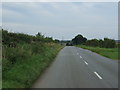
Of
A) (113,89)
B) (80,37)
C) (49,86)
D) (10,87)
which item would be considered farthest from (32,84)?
(80,37)

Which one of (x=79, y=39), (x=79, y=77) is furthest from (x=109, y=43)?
(x=79, y=39)

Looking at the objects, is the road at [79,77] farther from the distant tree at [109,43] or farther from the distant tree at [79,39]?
the distant tree at [79,39]

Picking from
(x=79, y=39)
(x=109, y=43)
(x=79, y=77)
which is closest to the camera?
(x=79, y=77)

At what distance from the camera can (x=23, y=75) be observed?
368 inches

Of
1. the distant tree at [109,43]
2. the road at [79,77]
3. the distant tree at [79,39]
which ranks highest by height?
the distant tree at [79,39]

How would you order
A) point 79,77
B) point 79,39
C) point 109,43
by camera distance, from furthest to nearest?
point 79,39 → point 109,43 → point 79,77

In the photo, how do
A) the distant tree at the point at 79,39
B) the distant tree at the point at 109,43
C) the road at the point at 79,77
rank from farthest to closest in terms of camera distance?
the distant tree at the point at 79,39 < the distant tree at the point at 109,43 < the road at the point at 79,77

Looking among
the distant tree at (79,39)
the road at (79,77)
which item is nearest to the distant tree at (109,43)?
the road at (79,77)

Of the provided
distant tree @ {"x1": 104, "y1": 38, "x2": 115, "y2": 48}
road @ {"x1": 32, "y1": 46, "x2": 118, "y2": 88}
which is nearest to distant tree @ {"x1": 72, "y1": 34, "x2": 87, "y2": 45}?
distant tree @ {"x1": 104, "y1": 38, "x2": 115, "y2": 48}

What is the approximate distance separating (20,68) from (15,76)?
1.74m

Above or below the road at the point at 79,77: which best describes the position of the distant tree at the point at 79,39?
above

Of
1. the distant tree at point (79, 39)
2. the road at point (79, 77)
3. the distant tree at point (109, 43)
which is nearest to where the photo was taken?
the road at point (79, 77)

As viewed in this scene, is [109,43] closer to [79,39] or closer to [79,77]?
[79,77]

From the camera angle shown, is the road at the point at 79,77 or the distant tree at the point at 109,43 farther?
the distant tree at the point at 109,43
